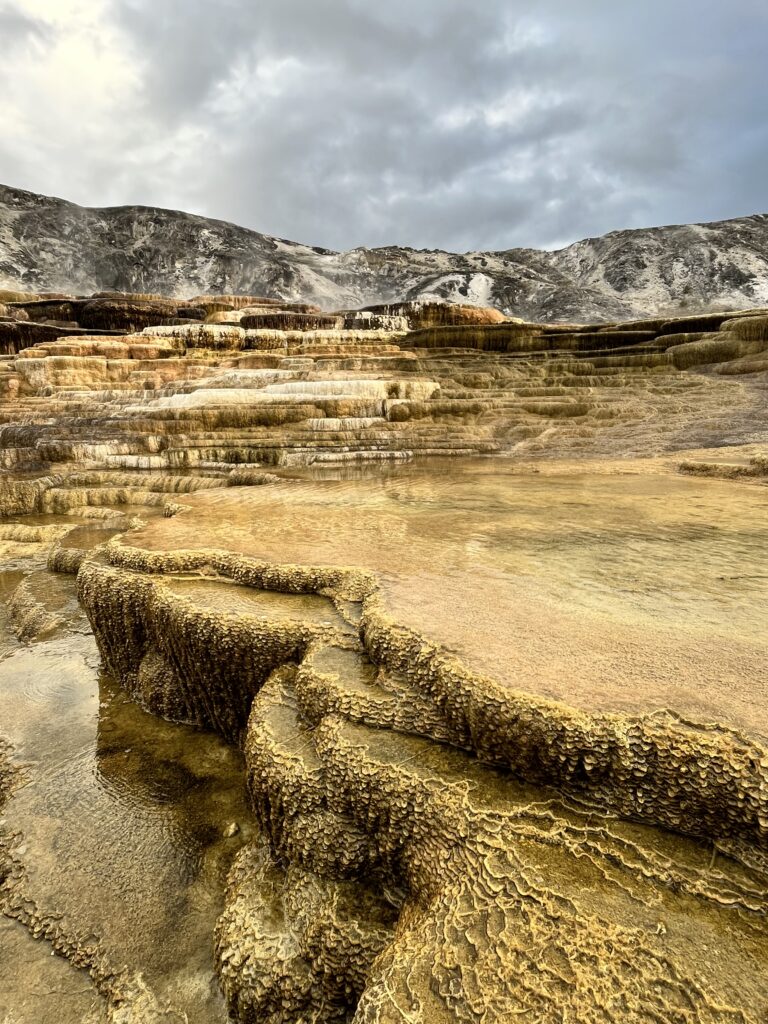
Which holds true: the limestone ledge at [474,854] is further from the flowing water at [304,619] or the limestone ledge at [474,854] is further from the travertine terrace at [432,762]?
the flowing water at [304,619]

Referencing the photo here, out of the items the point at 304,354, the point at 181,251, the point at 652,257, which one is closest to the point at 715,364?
the point at 304,354

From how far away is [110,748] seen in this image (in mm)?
3199

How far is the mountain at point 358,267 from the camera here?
3669 cm

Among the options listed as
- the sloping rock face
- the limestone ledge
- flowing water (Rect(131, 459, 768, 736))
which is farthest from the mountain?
the limestone ledge

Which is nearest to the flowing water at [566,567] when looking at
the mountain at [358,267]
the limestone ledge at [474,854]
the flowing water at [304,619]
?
the flowing water at [304,619]

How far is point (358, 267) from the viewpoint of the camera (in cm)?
4506

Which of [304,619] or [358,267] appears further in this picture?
[358,267]

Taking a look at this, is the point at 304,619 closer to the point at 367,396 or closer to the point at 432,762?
the point at 432,762

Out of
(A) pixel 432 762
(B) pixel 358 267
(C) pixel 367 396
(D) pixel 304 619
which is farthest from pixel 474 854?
(B) pixel 358 267

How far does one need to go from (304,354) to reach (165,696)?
12.9 m

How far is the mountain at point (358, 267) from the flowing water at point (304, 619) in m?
34.3

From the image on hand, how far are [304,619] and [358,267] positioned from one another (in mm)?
46818

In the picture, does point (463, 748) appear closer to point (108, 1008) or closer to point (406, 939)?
point (406, 939)

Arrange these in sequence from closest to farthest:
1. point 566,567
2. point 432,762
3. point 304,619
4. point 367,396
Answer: point 432,762 → point 304,619 → point 566,567 → point 367,396
